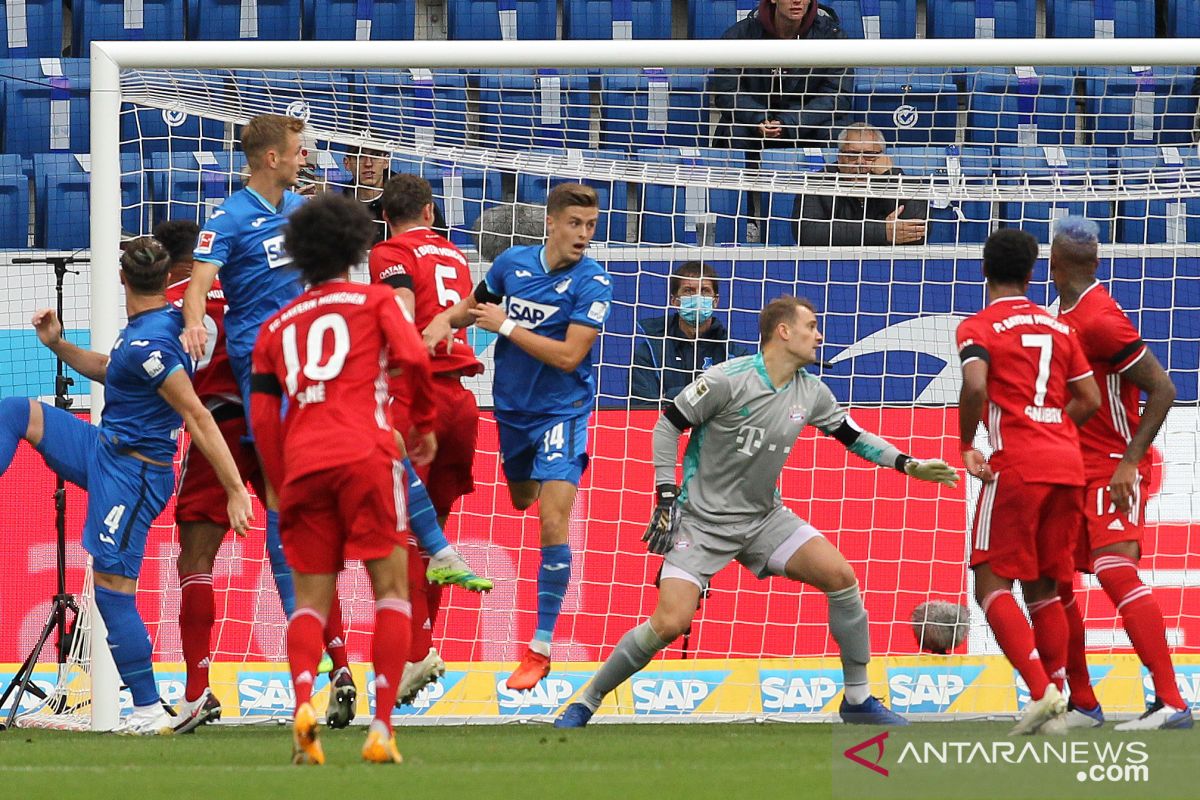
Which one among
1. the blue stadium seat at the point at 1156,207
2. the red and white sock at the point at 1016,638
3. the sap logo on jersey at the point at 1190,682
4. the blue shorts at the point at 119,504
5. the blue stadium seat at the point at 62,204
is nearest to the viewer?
the red and white sock at the point at 1016,638

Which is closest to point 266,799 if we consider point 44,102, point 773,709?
point 773,709

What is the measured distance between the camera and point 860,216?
30.7 ft

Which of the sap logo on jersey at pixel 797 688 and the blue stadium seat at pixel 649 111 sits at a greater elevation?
the blue stadium seat at pixel 649 111

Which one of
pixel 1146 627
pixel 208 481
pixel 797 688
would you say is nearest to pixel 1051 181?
pixel 797 688

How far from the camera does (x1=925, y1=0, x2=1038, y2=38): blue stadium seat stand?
13.3 meters

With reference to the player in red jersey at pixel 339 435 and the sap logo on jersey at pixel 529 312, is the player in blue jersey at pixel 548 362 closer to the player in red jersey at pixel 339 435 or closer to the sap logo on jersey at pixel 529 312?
the sap logo on jersey at pixel 529 312

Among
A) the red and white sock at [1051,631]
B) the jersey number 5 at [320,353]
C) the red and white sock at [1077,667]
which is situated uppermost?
the jersey number 5 at [320,353]

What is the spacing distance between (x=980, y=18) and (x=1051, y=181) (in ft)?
13.6

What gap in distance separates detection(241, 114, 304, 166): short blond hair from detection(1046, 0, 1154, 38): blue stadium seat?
842 centimetres

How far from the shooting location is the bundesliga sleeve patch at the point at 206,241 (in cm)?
677

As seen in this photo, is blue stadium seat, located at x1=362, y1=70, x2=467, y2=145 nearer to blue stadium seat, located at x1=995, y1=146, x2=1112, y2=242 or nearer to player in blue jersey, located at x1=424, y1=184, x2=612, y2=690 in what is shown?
player in blue jersey, located at x1=424, y1=184, x2=612, y2=690

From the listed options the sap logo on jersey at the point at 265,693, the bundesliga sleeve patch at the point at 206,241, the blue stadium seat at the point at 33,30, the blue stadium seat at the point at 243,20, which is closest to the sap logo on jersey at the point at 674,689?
the sap logo on jersey at the point at 265,693

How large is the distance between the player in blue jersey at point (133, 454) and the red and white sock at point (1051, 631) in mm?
3509

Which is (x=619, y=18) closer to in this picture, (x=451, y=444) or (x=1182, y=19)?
(x=1182, y=19)
